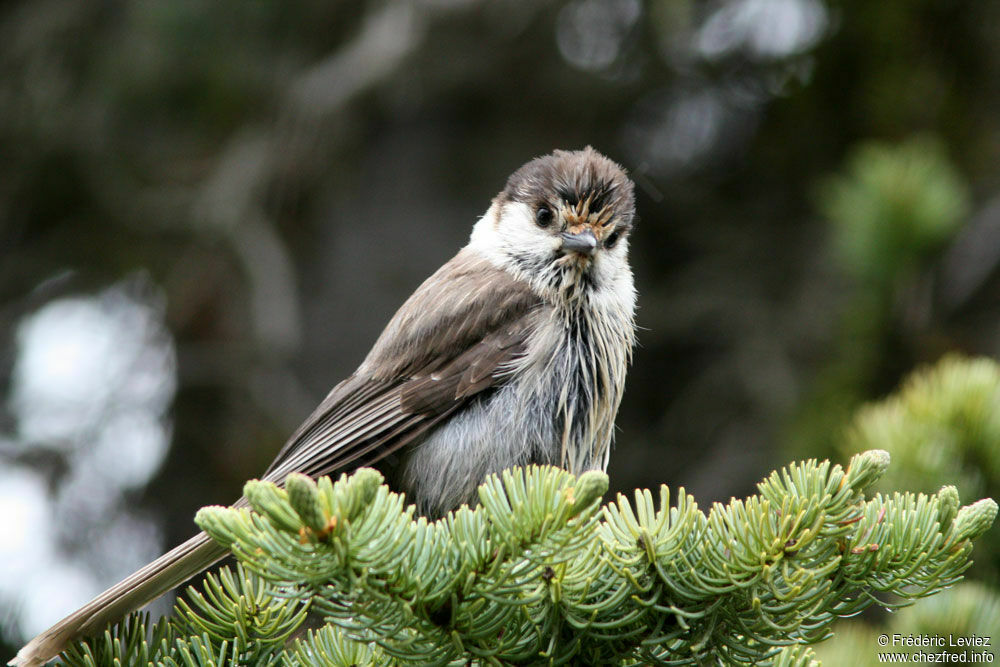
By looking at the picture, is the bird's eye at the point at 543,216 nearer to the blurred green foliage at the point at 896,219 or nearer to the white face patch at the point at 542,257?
the white face patch at the point at 542,257

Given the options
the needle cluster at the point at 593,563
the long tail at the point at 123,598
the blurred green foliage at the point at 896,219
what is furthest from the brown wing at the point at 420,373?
the blurred green foliage at the point at 896,219

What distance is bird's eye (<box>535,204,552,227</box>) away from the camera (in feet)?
10.4

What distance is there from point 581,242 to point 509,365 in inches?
18.2

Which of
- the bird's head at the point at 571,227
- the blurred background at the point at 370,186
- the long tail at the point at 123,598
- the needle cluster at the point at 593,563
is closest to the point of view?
the needle cluster at the point at 593,563

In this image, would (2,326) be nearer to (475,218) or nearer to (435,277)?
(475,218)

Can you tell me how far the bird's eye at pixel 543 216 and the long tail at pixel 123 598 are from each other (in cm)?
146

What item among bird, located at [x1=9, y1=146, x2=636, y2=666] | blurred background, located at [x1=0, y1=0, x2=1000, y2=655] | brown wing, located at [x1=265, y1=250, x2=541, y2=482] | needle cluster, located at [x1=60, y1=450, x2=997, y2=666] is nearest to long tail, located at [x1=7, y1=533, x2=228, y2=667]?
needle cluster, located at [x1=60, y1=450, x2=997, y2=666]

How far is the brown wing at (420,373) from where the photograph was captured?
2.83 m

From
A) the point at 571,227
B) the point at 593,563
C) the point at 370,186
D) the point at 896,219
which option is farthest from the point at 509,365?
the point at 370,186

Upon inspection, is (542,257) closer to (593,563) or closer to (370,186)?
(593,563)

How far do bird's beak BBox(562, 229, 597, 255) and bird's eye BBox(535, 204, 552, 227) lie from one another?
14 cm

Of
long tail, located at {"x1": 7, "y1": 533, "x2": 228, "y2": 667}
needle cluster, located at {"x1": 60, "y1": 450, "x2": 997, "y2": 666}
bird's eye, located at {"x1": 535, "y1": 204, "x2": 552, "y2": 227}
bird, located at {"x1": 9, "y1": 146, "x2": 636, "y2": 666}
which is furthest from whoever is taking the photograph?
bird's eye, located at {"x1": 535, "y1": 204, "x2": 552, "y2": 227}

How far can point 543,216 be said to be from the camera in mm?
3205

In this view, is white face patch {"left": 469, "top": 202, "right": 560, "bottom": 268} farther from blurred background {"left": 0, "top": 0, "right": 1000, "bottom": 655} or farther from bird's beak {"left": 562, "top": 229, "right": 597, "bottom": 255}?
blurred background {"left": 0, "top": 0, "right": 1000, "bottom": 655}
